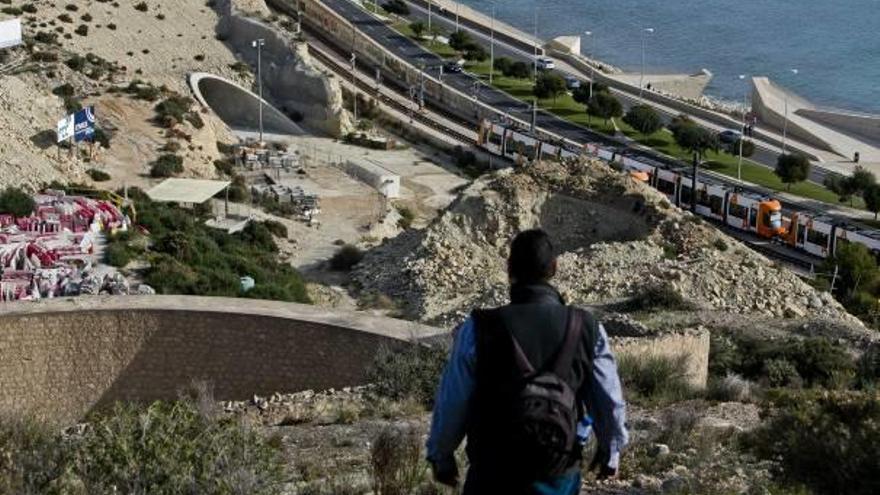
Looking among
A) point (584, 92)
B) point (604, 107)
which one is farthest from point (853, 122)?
point (604, 107)

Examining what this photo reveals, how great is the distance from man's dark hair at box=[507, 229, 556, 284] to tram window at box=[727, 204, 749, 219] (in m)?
32.7

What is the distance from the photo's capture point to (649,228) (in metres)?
27.3

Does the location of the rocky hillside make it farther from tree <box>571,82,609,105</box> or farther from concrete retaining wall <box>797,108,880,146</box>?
concrete retaining wall <box>797,108,880,146</box>

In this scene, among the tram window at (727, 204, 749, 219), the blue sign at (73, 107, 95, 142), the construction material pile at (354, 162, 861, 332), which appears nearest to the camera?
the construction material pile at (354, 162, 861, 332)

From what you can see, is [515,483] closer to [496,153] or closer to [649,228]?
[649,228]

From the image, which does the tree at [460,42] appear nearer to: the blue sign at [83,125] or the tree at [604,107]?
the tree at [604,107]

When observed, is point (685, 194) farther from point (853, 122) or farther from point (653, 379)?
point (653, 379)

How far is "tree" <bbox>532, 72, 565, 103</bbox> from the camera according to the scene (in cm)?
5250

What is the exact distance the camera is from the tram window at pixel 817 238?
114 feet

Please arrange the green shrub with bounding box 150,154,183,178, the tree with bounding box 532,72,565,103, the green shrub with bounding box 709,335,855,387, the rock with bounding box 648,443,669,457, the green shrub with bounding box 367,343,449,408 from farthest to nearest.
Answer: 1. the tree with bounding box 532,72,565,103
2. the green shrub with bounding box 150,154,183,178
3. the green shrub with bounding box 709,335,855,387
4. the green shrub with bounding box 367,343,449,408
5. the rock with bounding box 648,443,669,457

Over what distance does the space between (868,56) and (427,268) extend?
55201 millimetres

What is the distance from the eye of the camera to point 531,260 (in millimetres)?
5309

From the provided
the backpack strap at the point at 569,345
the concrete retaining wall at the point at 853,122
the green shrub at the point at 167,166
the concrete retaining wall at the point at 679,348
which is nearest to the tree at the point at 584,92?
the concrete retaining wall at the point at 853,122

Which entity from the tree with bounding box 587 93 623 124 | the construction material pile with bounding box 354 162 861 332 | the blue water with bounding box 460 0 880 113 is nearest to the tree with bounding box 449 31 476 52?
the tree with bounding box 587 93 623 124
